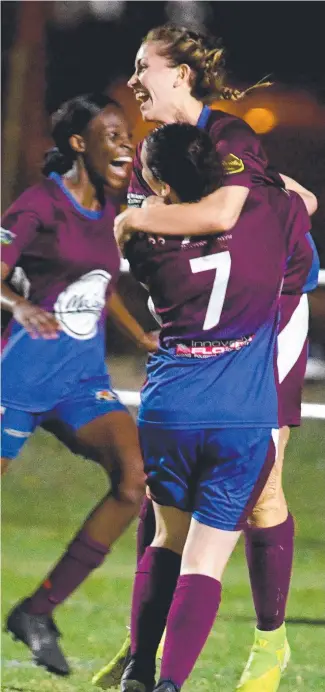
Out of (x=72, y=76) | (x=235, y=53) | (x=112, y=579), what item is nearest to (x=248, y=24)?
(x=235, y=53)

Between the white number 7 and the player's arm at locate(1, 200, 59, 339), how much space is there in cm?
90

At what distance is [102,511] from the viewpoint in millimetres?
3406

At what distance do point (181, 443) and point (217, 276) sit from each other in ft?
1.28

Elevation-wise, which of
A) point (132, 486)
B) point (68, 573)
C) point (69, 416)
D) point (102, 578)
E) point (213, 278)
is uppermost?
point (213, 278)

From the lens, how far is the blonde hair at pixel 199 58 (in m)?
3.00

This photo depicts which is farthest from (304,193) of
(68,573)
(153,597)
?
(68,573)

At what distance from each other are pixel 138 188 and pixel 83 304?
0.75m

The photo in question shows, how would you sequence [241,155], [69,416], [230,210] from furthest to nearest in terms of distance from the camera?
[69,416]
[241,155]
[230,210]

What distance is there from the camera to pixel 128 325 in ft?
11.5

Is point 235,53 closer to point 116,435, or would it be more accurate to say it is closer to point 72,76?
point 72,76

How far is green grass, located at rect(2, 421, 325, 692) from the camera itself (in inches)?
123

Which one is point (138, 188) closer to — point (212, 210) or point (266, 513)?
point (212, 210)

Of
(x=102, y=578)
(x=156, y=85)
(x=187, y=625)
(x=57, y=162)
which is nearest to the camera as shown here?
(x=187, y=625)

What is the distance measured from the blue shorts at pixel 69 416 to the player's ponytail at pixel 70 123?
0.68 metres
